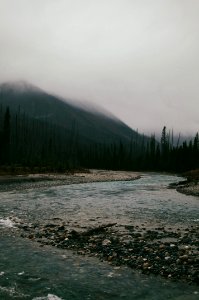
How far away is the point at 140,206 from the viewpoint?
31.3 meters

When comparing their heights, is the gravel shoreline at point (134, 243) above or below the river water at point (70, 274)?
above

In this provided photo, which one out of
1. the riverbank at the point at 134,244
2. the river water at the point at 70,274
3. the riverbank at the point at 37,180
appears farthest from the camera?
the riverbank at the point at 37,180

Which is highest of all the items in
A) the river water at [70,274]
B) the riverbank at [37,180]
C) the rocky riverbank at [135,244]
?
the riverbank at [37,180]

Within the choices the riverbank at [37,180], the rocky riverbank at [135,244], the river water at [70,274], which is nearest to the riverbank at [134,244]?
the rocky riverbank at [135,244]

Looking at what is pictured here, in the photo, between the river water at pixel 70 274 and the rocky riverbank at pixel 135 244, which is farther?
the rocky riverbank at pixel 135 244

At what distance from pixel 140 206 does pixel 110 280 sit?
18925 millimetres

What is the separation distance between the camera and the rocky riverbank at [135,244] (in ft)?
44.7

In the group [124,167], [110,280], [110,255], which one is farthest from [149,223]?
[124,167]

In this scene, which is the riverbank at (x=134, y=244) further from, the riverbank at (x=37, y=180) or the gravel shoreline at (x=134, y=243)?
the riverbank at (x=37, y=180)

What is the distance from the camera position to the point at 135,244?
1680cm

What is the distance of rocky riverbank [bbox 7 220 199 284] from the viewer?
536 inches

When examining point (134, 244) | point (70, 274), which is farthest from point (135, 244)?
point (70, 274)

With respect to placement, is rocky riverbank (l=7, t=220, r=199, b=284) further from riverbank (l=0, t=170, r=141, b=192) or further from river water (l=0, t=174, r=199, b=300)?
riverbank (l=0, t=170, r=141, b=192)

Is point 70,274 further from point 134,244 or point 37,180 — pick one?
point 37,180
